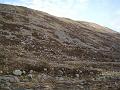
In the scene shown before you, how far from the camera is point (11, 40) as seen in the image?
46.7 meters

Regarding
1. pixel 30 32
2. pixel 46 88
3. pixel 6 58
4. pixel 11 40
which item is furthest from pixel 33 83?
pixel 30 32

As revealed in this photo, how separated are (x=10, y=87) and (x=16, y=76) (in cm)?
442

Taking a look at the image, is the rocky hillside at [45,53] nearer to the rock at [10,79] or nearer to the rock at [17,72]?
the rock at [17,72]

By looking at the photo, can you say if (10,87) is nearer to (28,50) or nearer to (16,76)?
(16,76)

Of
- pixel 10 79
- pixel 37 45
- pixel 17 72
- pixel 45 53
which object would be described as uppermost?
pixel 37 45

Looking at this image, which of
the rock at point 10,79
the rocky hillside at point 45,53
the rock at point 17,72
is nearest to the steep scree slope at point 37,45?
the rocky hillside at point 45,53

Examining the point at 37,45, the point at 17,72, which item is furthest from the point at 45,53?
the point at 17,72

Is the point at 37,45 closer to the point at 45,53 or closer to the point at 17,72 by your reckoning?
the point at 45,53

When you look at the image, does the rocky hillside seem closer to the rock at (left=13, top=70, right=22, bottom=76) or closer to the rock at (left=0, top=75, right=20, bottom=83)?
the rock at (left=13, top=70, right=22, bottom=76)

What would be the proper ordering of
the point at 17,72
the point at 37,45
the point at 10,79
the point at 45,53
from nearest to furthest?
the point at 10,79
the point at 17,72
the point at 45,53
the point at 37,45

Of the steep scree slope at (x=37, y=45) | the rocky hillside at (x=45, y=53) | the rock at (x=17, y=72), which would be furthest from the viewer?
the steep scree slope at (x=37, y=45)

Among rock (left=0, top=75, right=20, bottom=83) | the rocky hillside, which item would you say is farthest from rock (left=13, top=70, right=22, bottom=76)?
rock (left=0, top=75, right=20, bottom=83)

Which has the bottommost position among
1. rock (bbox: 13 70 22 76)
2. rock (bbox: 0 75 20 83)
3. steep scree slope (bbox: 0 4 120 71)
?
rock (bbox: 0 75 20 83)

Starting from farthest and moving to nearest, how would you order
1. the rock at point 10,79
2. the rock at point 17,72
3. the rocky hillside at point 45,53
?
the rocky hillside at point 45,53, the rock at point 17,72, the rock at point 10,79
